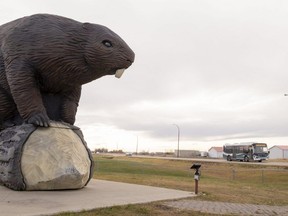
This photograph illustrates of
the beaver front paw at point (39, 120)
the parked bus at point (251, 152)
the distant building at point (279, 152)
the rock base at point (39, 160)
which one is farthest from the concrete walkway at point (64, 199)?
the distant building at point (279, 152)

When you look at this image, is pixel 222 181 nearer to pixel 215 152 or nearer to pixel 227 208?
pixel 227 208

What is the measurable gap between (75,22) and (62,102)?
2.25 meters

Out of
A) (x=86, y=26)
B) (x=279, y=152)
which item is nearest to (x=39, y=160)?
(x=86, y=26)

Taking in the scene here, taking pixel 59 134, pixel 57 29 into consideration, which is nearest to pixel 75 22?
pixel 57 29

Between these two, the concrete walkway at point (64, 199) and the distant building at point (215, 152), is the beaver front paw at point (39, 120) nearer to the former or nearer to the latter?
the concrete walkway at point (64, 199)

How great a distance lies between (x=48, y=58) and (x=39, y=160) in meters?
2.54

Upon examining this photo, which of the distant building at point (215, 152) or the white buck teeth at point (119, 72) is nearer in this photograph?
the white buck teeth at point (119, 72)

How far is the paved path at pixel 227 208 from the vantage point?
7.92 m

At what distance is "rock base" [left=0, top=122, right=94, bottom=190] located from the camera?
9.27 metres

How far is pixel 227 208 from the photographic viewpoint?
837cm

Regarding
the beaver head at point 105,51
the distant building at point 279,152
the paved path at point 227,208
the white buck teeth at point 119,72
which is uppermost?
the distant building at point 279,152

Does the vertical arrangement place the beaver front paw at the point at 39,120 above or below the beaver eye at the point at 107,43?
below

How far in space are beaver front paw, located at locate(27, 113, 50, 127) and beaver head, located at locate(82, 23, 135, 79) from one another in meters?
1.73

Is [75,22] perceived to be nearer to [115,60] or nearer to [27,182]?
[115,60]
